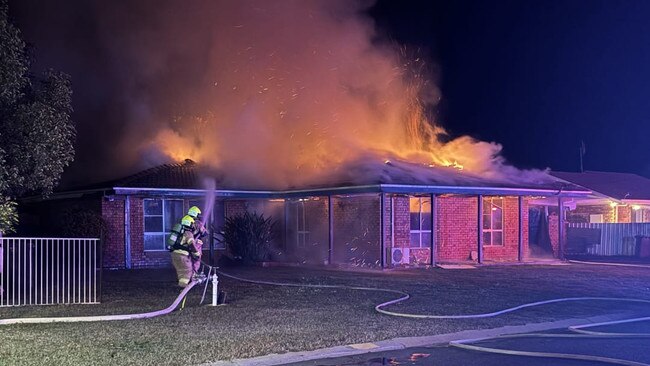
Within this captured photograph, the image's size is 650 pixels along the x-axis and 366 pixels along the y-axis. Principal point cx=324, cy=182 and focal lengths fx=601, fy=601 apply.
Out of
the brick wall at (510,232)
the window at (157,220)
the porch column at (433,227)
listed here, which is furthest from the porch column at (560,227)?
the window at (157,220)

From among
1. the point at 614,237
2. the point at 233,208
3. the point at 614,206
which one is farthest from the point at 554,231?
Answer: the point at 233,208

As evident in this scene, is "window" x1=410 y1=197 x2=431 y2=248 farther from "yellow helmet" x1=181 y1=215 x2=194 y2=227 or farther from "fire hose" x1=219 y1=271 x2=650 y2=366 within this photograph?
"yellow helmet" x1=181 y1=215 x2=194 y2=227

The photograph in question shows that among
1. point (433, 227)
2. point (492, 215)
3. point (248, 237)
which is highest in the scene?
point (492, 215)

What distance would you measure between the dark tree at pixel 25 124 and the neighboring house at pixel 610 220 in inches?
708

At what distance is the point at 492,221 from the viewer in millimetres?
21922

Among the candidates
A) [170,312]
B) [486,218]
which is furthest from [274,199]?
[170,312]

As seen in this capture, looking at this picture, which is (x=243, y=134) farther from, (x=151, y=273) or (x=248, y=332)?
(x=248, y=332)

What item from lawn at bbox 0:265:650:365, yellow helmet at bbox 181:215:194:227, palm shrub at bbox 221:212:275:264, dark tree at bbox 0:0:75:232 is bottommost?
lawn at bbox 0:265:650:365

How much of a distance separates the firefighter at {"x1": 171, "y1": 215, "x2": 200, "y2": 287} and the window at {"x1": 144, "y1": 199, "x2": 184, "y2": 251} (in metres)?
8.27

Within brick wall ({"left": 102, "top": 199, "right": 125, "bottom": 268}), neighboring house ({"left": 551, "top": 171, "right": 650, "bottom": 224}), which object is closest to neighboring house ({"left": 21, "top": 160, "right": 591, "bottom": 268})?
brick wall ({"left": 102, "top": 199, "right": 125, "bottom": 268})

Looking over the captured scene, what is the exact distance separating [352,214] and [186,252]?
895cm

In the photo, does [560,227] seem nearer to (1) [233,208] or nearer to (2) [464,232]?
(2) [464,232]

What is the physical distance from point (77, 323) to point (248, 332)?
2.72 metres

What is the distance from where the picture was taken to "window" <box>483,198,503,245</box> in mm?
21766
